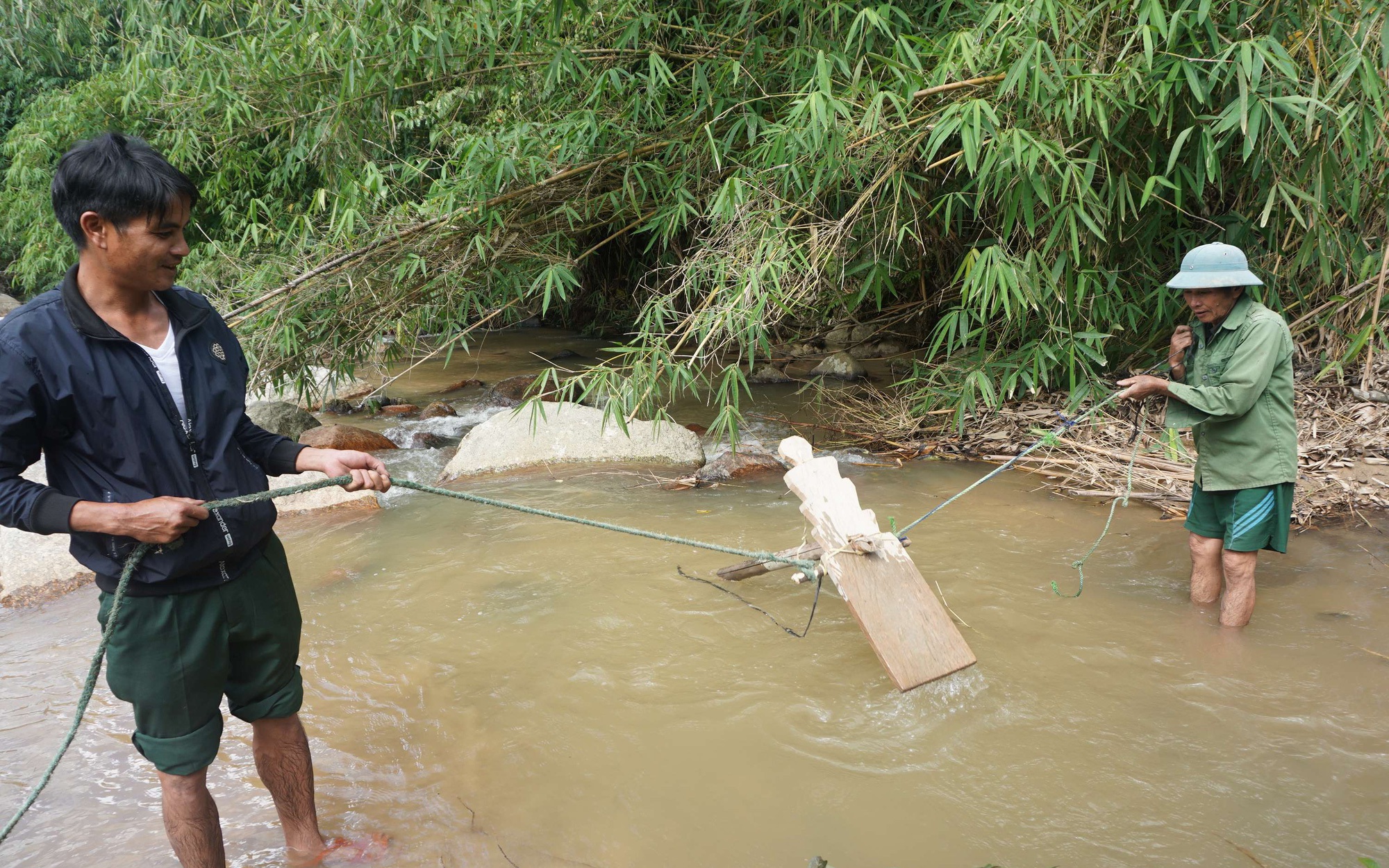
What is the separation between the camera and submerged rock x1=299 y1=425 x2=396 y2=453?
21.8 ft

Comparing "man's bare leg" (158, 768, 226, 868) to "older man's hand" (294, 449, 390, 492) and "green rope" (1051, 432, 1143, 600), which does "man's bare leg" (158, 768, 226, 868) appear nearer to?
"older man's hand" (294, 449, 390, 492)

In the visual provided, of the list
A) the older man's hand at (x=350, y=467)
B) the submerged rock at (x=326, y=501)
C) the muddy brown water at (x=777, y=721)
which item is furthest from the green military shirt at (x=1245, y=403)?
the submerged rock at (x=326, y=501)

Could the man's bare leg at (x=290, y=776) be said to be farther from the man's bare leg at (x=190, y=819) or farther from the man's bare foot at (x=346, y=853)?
the man's bare leg at (x=190, y=819)

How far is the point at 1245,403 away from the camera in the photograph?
3.30m

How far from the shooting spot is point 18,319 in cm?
188

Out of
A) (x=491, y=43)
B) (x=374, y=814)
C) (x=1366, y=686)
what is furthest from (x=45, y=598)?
(x=1366, y=686)

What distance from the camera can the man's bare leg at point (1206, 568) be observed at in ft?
12.0

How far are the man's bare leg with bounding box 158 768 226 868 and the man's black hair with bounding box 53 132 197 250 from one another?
121 centimetres

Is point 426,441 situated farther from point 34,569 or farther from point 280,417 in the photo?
point 34,569

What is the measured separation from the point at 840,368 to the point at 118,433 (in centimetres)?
756

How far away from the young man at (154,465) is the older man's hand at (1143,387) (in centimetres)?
267

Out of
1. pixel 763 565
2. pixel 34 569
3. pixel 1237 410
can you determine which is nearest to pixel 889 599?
pixel 763 565

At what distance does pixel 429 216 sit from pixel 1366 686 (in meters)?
5.61

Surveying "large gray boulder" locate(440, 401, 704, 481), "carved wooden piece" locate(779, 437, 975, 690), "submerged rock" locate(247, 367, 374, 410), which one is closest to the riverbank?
"large gray boulder" locate(440, 401, 704, 481)
